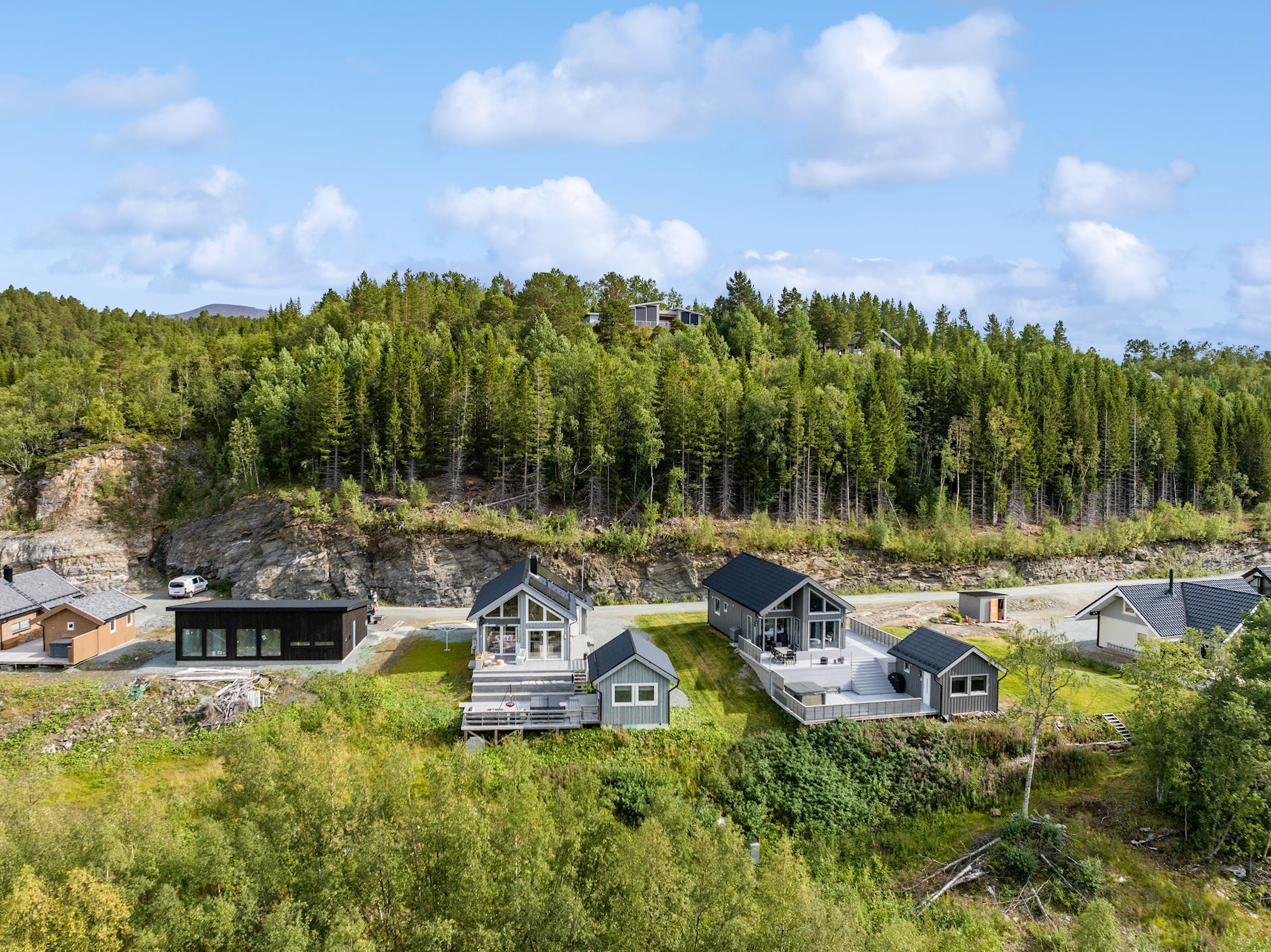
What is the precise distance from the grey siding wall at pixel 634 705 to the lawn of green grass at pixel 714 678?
1493 mm

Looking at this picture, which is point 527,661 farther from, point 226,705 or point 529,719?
point 226,705

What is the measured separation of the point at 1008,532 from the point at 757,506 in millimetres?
14304

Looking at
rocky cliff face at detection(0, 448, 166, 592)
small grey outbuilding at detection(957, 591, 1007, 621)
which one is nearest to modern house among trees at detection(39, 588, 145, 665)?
rocky cliff face at detection(0, 448, 166, 592)

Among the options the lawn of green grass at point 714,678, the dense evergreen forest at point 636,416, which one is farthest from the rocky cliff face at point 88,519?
the lawn of green grass at point 714,678

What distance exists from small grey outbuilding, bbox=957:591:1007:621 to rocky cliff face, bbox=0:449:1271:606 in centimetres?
637

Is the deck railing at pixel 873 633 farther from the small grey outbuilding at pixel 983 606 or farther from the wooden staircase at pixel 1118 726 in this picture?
the wooden staircase at pixel 1118 726

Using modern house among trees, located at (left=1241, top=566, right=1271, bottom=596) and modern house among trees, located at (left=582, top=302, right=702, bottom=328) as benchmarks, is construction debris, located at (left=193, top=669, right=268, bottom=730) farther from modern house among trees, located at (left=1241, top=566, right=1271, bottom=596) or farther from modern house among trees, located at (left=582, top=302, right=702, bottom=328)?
modern house among trees, located at (left=582, top=302, right=702, bottom=328)

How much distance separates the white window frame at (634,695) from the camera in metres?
22.2

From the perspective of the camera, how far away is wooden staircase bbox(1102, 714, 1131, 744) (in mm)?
22547

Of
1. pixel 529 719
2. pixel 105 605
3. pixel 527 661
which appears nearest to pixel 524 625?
pixel 527 661

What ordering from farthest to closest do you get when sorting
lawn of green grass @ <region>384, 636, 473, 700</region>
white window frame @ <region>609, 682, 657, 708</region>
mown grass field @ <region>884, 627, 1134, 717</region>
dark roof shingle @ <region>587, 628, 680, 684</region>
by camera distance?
lawn of green grass @ <region>384, 636, 473, 700</region> → mown grass field @ <region>884, 627, 1134, 717</region> → white window frame @ <region>609, 682, 657, 708</region> → dark roof shingle @ <region>587, 628, 680, 684</region>

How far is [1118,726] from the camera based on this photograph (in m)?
22.9

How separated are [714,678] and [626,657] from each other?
520 centimetres

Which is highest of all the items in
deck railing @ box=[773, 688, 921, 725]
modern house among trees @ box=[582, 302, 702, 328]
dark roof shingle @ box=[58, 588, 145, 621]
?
modern house among trees @ box=[582, 302, 702, 328]
